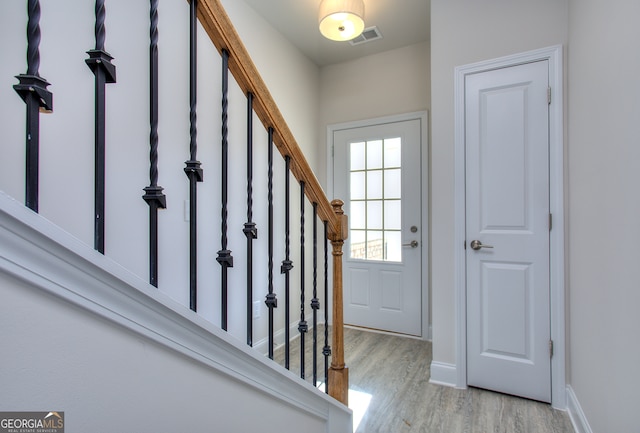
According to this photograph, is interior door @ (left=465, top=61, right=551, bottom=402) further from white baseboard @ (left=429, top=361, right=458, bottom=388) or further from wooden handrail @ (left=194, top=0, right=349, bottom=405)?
wooden handrail @ (left=194, top=0, right=349, bottom=405)

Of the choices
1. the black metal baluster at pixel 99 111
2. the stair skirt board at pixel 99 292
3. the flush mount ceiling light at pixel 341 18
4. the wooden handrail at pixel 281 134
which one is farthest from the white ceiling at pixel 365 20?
the stair skirt board at pixel 99 292

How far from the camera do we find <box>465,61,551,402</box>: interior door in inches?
81.0

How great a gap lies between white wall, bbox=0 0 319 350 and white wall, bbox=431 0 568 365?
1.35 metres

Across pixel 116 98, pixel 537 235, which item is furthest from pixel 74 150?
pixel 537 235

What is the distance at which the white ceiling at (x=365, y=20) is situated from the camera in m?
2.63

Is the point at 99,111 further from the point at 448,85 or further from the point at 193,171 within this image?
the point at 448,85

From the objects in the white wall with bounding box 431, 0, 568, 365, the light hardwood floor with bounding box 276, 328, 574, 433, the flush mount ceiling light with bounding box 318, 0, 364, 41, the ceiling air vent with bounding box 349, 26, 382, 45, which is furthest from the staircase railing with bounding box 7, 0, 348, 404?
the ceiling air vent with bounding box 349, 26, 382, 45

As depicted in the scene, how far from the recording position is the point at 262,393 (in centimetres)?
95

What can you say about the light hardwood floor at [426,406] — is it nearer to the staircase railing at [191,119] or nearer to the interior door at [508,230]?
the interior door at [508,230]

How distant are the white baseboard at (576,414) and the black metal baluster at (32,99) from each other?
2292 mm

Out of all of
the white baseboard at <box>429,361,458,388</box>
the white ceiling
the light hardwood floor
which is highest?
the white ceiling

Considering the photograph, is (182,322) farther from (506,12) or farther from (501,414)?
(506,12)

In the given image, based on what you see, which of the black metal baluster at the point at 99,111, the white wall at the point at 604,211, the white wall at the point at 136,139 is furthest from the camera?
the white wall at the point at 136,139

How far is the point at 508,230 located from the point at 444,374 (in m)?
1.07
